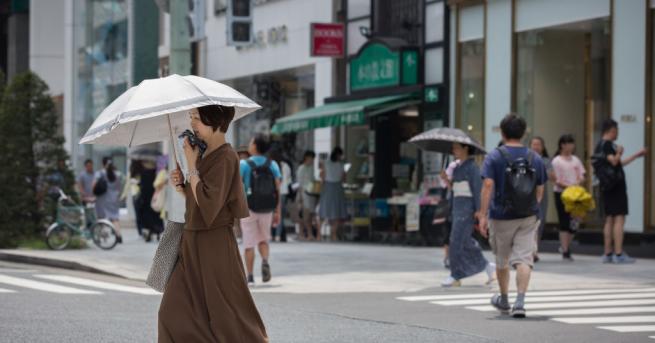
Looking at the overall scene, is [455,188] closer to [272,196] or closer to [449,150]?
[449,150]

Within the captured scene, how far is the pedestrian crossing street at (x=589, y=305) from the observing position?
37.8 feet

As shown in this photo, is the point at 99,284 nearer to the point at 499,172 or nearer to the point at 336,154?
the point at 499,172

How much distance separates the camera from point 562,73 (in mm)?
22578

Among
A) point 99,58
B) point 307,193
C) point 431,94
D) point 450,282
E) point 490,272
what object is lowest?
point 450,282

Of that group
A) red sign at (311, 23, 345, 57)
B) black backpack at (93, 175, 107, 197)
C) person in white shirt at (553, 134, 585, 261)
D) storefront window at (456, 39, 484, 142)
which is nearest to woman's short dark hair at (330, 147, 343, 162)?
red sign at (311, 23, 345, 57)

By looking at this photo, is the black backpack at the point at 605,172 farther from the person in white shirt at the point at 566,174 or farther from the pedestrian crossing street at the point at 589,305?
the pedestrian crossing street at the point at 589,305

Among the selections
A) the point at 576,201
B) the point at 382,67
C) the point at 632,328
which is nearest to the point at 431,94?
the point at 382,67

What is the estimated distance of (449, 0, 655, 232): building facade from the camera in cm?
1966

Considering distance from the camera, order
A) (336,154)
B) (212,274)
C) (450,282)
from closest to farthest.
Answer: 1. (212,274)
2. (450,282)
3. (336,154)

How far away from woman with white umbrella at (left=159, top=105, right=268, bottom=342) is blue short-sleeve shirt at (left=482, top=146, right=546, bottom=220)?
4.85 metres

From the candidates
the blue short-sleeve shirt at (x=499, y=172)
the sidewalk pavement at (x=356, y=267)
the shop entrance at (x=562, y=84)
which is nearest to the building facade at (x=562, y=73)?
the shop entrance at (x=562, y=84)

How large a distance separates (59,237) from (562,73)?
884cm

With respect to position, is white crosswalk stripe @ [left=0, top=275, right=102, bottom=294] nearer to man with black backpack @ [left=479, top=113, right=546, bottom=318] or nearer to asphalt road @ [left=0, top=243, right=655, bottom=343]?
asphalt road @ [left=0, top=243, right=655, bottom=343]

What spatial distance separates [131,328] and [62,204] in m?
12.8
